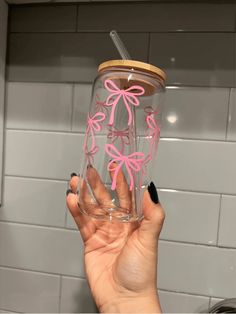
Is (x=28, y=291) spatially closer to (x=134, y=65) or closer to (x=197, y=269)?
(x=197, y=269)

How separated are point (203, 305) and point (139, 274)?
26cm

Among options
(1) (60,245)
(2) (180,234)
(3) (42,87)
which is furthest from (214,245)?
(3) (42,87)

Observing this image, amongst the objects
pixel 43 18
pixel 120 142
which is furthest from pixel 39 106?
pixel 120 142

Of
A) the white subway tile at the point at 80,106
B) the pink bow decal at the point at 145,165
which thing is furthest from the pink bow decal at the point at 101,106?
the white subway tile at the point at 80,106

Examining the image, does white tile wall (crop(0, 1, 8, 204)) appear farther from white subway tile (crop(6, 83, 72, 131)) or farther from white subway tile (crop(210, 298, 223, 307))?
white subway tile (crop(210, 298, 223, 307))

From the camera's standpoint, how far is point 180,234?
Result: 0.84m

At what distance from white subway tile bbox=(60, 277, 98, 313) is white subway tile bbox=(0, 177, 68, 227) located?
0.46ft

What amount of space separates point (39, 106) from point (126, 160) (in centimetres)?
36

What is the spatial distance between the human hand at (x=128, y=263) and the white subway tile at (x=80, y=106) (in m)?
0.18

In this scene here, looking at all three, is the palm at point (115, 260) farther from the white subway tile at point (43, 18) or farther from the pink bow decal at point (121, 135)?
the white subway tile at point (43, 18)

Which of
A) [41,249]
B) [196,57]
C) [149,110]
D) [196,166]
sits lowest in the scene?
[41,249]

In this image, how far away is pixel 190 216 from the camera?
834mm

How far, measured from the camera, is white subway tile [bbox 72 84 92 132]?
87cm

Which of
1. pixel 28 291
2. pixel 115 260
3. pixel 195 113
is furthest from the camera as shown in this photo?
pixel 28 291
